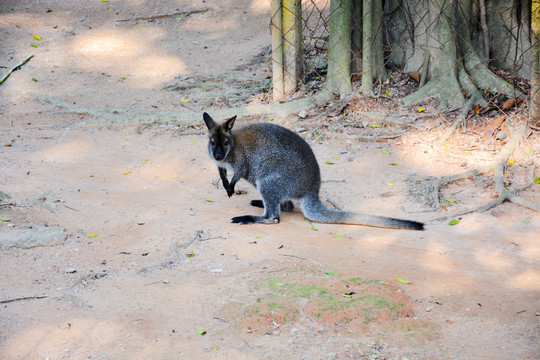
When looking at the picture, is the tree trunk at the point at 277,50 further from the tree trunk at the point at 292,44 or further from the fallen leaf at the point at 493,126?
the fallen leaf at the point at 493,126

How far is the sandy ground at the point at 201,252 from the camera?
3465 millimetres

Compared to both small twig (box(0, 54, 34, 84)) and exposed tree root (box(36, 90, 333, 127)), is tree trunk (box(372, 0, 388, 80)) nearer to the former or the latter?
exposed tree root (box(36, 90, 333, 127))

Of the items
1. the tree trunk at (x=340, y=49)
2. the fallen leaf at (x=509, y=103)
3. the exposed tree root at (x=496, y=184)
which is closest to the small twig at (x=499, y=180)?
the exposed tree root at (x=496, y=184)

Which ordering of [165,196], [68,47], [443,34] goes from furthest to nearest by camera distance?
[68,47] → [443,34] → [165,196]

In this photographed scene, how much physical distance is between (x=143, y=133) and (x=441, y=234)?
4.67m

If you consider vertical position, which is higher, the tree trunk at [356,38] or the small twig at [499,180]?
the tree trunk at [356,38]

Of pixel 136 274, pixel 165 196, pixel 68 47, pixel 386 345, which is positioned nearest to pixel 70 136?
pixel 165 196

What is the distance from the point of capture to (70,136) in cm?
788

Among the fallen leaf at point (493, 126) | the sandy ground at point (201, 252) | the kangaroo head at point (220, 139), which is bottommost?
the sandy ground at point (201, 252)

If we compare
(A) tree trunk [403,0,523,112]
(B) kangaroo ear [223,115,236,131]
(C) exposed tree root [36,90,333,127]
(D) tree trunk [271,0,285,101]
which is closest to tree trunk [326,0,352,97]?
(C) exposed tree root [36,90,333,127]

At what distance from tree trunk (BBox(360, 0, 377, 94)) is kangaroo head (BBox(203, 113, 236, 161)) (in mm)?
3175

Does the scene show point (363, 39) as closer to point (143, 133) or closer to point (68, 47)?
point (143, 133)

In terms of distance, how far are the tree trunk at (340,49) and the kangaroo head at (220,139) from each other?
10.3ft

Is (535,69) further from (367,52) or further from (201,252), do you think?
(201,252)
